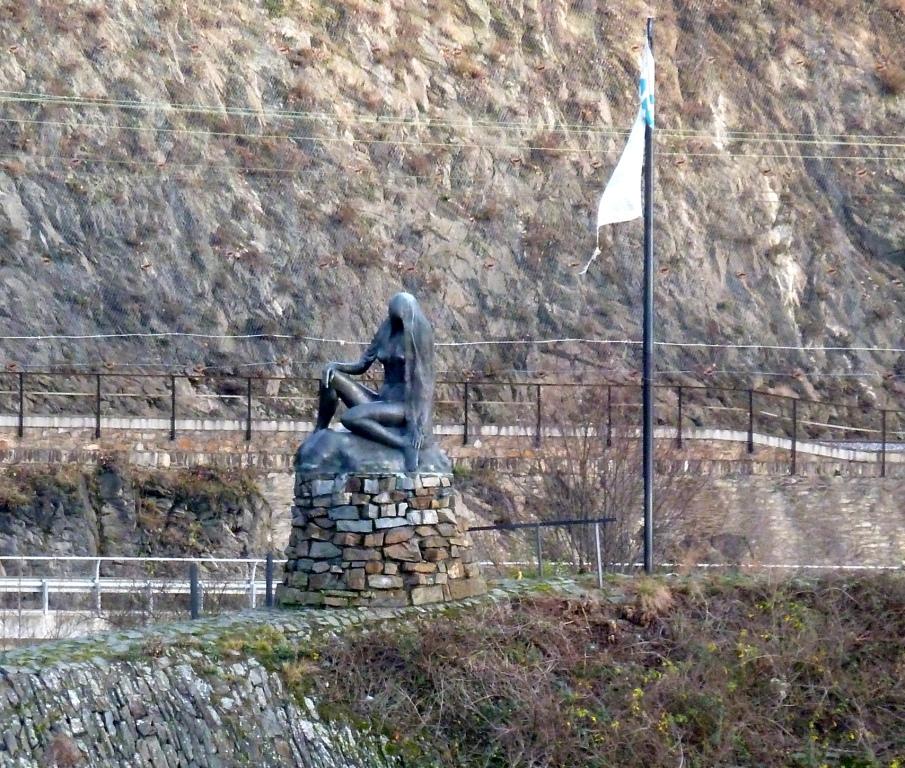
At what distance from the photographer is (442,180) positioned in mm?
38906

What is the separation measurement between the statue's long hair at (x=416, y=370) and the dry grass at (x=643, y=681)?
1.73m

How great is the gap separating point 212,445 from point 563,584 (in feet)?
41.1

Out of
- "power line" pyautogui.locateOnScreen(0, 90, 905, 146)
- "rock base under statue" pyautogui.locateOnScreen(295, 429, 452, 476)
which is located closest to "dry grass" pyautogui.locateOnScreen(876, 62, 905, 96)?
"power line" pyautogui.locateOnScreen(0, 90, 905, 146)

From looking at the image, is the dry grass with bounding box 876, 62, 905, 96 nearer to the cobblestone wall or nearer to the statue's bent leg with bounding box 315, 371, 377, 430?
the statue's bent leg with bounding box 315, 371, 377, 430

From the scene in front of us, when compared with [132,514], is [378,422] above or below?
above

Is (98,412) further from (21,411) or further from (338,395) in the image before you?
(338,395)

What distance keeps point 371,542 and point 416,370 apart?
1611 millimetres

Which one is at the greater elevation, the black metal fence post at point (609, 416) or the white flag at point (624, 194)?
the white flag at point (624, 194)

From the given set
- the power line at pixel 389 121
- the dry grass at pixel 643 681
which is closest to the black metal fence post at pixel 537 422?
the power line at pixel 389 121

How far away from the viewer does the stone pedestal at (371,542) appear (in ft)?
53.0

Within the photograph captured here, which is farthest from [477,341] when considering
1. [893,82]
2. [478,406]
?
[893,82]

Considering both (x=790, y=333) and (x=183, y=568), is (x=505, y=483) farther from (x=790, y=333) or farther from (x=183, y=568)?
(x=790, y=333)

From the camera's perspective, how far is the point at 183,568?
25.4 metres

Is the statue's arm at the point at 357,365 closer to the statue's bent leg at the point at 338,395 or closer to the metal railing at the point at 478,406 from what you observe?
the statue's bent leg at the point at 338,395
